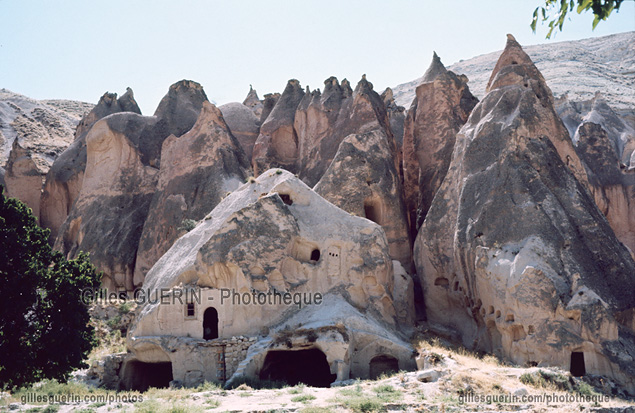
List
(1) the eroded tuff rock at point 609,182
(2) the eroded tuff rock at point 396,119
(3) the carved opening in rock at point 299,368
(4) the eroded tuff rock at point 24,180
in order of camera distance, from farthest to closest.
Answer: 1. (4) the eroded tuff rock at point 24,180
2. (2) the eroded tuff rock at point 396,119
3. (1) the eroded tuff rock at point 609,182
4. (3) the carved opening in rock at point 299,368

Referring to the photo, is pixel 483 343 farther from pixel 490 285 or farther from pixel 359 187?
pixel 359 187

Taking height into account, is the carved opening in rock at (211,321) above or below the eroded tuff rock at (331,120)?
below

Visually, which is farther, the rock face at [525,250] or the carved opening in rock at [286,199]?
the carved opening in rock at [286,199]

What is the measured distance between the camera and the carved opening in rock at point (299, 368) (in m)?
22.2

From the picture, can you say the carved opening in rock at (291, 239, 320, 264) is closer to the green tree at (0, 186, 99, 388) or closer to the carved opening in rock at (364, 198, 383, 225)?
the carved opening in rock at (364, 198, 383, 225)

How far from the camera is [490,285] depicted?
21938 millimetres

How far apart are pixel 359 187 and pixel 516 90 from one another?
7812 mm

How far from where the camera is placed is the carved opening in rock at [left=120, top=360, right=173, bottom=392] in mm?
22594

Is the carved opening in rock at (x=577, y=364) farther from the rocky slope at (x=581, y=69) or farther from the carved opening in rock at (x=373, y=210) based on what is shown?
the rocky slope at (x=581, y=69)

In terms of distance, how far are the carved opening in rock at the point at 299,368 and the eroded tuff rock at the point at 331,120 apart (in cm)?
1214

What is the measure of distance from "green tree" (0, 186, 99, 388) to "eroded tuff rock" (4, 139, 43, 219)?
81.1 feet

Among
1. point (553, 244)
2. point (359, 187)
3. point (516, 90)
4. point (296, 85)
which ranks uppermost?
point (296, 85)

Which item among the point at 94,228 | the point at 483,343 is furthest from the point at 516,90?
the point at 94,228

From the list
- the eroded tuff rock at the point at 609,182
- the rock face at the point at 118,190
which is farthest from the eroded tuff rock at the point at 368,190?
the eroded tuff rock at the point at 609,182
